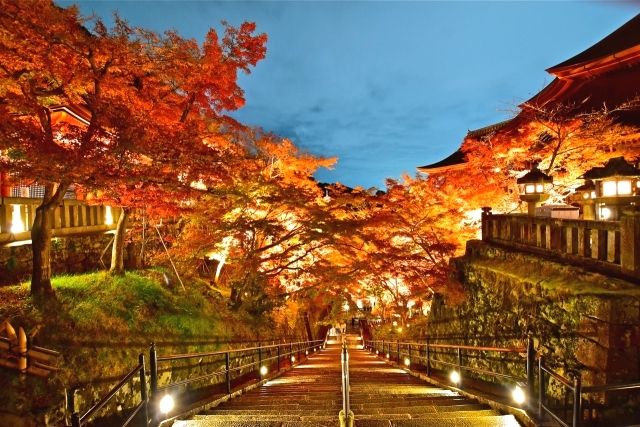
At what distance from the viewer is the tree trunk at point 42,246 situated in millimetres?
9438

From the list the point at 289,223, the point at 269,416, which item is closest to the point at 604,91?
the point at 289,223

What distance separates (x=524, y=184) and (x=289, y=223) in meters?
9.19

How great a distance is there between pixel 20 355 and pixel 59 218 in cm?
757

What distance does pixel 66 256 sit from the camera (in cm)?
1389

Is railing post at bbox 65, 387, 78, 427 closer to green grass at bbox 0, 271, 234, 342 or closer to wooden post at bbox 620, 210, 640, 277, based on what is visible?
green grass at bbox 0, 271, 234, 342

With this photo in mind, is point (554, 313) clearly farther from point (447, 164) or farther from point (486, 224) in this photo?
Answer: point (447, 164)

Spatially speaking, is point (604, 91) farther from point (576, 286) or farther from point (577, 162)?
point (576, 286)

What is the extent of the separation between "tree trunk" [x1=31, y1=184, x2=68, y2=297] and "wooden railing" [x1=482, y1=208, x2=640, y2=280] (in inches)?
414

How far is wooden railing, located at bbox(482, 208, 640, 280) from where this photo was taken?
624cm

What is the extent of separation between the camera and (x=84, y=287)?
1101 centimetres

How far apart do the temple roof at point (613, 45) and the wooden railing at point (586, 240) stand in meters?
10.6

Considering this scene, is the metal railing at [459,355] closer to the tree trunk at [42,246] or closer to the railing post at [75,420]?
the railing post at [75,420]

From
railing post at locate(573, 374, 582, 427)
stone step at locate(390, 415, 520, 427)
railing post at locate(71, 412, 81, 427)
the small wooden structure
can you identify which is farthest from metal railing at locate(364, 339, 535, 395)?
the small wooden structure

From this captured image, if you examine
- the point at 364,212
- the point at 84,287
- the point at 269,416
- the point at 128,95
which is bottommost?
the point at 269,416
